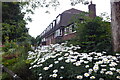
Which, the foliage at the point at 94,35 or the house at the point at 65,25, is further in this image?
the house at the point at 65,25

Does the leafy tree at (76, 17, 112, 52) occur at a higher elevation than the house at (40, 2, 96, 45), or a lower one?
lower

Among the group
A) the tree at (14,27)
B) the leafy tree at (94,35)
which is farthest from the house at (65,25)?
the tree at (14,27)

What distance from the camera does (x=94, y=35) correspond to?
3.79 metres

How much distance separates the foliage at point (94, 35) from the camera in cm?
371

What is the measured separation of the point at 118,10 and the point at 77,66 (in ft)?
7.46

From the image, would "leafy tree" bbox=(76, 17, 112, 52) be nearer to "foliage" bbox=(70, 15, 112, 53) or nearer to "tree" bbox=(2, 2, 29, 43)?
"foliage" bbox=(70, 15, 112, 53)

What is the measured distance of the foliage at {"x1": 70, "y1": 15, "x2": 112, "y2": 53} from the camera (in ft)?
12.2

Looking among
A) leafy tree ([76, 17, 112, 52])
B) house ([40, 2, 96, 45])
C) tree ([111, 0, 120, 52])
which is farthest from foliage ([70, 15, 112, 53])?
house ([40, 2, 96, 45])

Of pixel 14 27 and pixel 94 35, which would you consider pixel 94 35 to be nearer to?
pixel 94 35

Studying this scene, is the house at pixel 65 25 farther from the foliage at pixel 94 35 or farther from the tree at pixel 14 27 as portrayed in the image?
the tree at pixel 14 27

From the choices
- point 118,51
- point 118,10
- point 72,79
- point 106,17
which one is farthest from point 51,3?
point 72,79

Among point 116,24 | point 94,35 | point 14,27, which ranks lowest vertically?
point 94,35

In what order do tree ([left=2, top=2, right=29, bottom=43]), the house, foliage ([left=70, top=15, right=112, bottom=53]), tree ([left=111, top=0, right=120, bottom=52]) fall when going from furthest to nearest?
the house
tree ([left=2, top=2, right=29, bottom=43])
foliage ([left=70, top=15, right=112, bottom=53])
tree ([left=111, top=0, right=120, bottom=52])

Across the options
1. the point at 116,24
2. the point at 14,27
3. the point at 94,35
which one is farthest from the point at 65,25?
the point at 116,24
